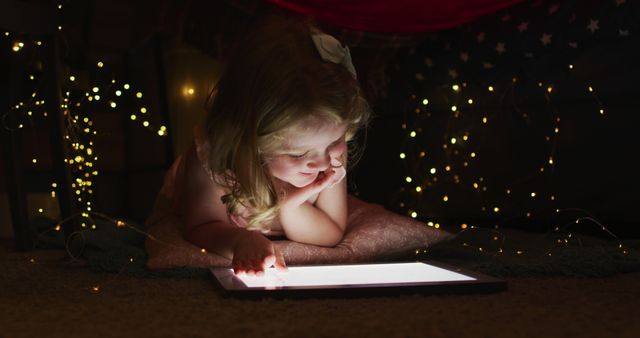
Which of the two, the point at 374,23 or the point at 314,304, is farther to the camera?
the point at 374,23

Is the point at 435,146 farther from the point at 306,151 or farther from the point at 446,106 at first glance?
the point at 306,151

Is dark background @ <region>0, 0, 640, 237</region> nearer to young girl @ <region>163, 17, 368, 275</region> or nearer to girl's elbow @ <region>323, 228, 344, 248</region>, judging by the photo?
girl's elbow @ <region>323, 228, 344, 248</region>

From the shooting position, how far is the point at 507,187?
1.70 m

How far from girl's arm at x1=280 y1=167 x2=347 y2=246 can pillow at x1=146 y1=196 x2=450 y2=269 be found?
3 cm

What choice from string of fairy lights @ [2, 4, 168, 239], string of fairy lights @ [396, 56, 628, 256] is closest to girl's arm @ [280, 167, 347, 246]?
string of fairy lights @ [2, 4, 168, 239]

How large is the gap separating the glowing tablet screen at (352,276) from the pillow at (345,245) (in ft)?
0.48

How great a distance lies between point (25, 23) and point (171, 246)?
0.42m

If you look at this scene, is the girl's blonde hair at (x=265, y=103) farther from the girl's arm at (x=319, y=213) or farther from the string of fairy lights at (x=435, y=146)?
the string of fairy lights at (x=435, y=146)

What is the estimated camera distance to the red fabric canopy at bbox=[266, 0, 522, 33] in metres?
1.71

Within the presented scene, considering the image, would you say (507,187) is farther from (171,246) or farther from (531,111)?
(171,246)

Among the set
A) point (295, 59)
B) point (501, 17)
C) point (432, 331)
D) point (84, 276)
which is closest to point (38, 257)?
point (84, 276)

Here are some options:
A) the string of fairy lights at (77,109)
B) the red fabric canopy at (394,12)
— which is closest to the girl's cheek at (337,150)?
the string of fairy lights at (77,109)

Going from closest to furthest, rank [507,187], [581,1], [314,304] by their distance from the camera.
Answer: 1. [314,304]
2. [581,1]
3. [507,187]

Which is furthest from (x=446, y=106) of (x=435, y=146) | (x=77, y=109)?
(x=77, y=109)
